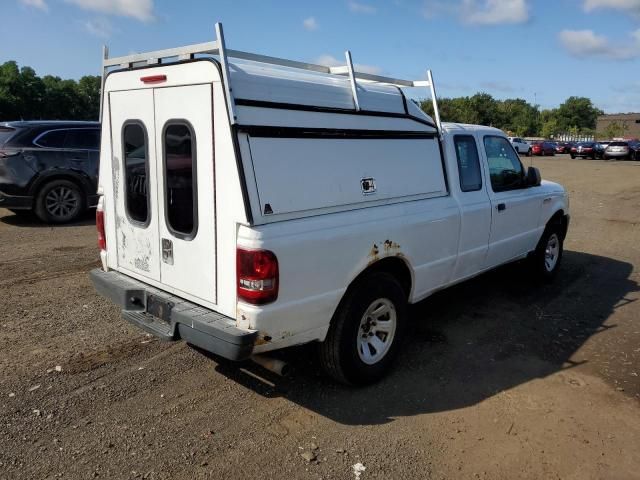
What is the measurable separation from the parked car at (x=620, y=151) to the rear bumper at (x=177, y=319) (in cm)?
4251

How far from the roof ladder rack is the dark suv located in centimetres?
596

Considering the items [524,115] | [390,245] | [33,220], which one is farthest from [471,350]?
[524,115]

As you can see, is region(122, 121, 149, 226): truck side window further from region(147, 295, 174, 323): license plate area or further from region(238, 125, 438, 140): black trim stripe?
region(238, 125, 438, 140): black trim stripe

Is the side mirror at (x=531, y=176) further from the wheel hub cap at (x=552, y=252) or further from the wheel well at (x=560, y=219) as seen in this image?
the wheel hub cap at (x=552, y=252)

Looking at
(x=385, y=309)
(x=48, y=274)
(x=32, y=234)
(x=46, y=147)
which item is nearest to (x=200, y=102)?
(x=385, y=309)

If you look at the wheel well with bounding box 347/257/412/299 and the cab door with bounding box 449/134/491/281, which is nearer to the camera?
the wheel well with bounding box 347/257/412/299

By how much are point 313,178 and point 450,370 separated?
6.61 ft

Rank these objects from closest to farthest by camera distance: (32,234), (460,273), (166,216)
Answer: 1. (166,216)
2. (460,273)
3. (32,234)

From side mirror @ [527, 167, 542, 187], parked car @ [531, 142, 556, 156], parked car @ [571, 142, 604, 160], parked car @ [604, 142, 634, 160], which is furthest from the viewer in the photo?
parked car @ [531, 142, 556, 156]

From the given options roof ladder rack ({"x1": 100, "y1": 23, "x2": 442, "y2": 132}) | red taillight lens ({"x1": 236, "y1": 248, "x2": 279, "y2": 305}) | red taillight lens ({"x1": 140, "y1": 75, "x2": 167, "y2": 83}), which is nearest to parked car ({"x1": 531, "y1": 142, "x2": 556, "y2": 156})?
roof ladder rack ({"x1": 100, "y1": 23, "x2": 442, "y2": 132})

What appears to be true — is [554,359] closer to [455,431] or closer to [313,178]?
[455,431]

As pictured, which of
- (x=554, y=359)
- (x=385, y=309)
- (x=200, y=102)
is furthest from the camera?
(x=554, y=359)

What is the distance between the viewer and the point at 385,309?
13.5 feet

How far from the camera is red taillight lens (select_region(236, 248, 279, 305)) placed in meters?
3.10
